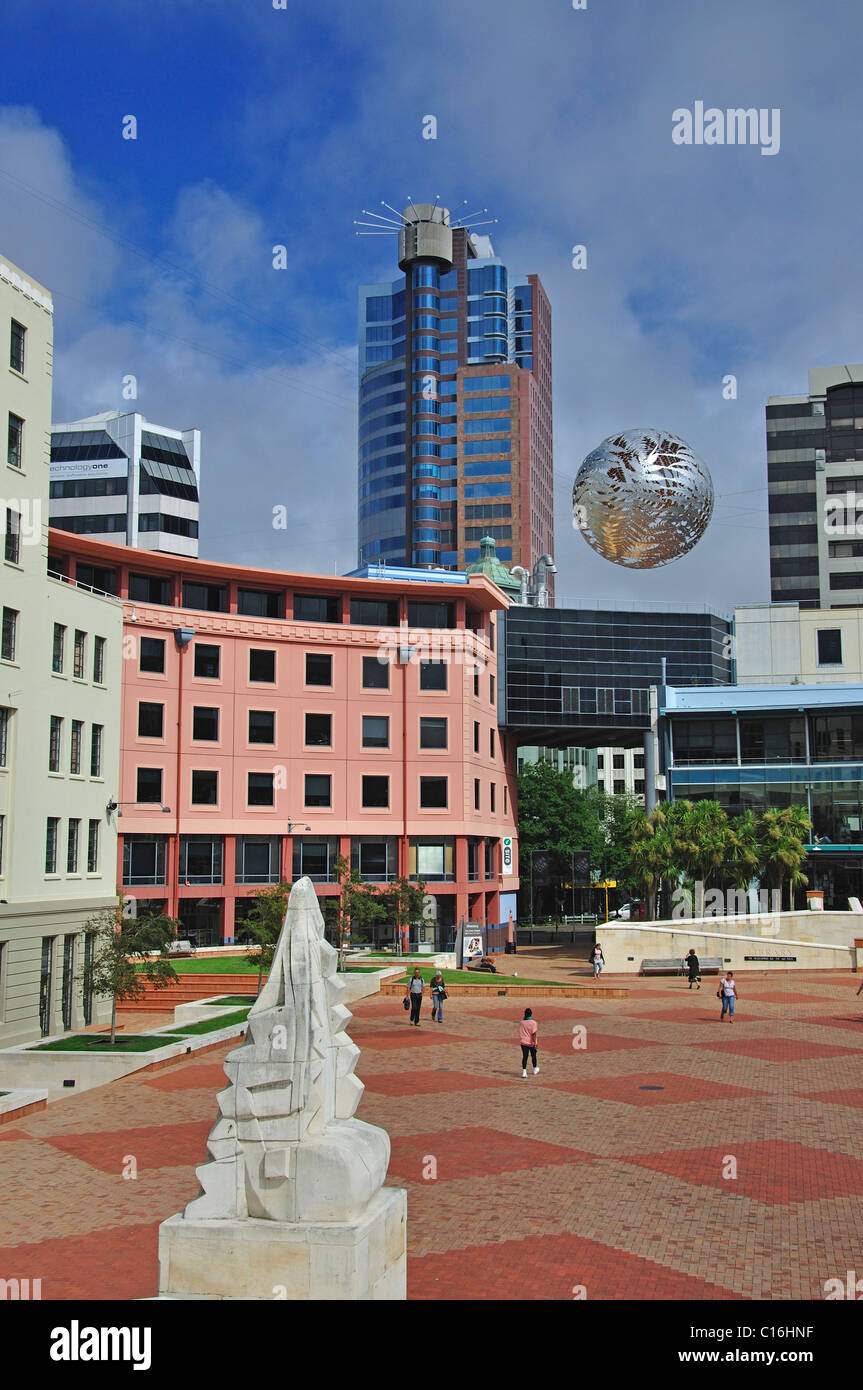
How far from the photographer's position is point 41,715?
33031mm

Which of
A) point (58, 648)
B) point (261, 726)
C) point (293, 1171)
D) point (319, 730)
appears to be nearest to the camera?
point (293, 1171)

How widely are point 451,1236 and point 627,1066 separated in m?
12.6

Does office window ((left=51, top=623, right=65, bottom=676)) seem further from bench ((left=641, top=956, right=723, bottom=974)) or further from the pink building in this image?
bench ((left=641, top=956, right=723, bottom=974))

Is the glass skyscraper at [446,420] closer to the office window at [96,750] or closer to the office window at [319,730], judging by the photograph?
the office window at [319,730]

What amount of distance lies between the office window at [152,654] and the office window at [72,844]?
22.4 metres

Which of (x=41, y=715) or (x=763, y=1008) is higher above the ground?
(x=41, y=715)

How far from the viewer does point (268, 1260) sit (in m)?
9.27

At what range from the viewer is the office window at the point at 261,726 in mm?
60281

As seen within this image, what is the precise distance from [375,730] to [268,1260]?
176 feet

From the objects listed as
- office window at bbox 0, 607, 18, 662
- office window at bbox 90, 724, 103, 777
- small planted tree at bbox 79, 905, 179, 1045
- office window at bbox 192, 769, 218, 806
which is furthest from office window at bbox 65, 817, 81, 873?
office window at bbox 192, 769, 218, 806

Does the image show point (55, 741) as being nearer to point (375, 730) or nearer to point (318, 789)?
point (318, 789)

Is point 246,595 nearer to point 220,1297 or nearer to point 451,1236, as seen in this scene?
point 451,1236

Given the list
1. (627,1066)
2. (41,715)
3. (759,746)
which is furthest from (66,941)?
(759,746)

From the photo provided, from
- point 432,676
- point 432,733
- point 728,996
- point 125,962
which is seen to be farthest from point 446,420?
point 125,962
